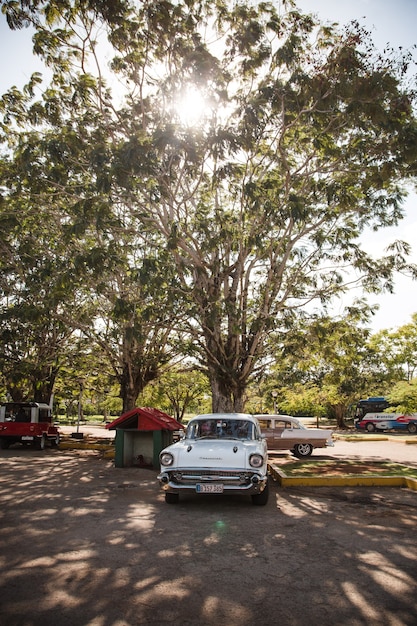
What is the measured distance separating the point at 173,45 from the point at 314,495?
482 inches

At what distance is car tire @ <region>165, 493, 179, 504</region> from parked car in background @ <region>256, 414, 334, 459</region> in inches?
384

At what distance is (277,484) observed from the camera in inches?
417

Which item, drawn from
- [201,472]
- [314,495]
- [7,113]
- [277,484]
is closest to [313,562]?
[201,472]

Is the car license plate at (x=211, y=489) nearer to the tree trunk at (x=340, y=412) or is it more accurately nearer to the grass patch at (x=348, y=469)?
the grass patch at (x=348, y=469)

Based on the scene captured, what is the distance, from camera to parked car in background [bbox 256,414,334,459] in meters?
17.4

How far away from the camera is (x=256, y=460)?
7.59 meters

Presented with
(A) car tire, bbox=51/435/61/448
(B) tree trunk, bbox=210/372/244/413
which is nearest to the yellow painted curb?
(B) tree trunk, bbox=210/372/244/413

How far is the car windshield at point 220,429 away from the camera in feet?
29.3

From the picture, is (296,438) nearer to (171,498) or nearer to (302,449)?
(302,449)

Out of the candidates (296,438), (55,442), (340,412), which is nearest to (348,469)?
(296,438)

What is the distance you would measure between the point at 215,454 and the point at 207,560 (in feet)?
8.98

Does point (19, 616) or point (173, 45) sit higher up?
point (173, 45)

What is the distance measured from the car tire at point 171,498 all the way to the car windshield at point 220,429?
4.16 feet

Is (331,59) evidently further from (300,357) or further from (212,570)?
(212,570)
